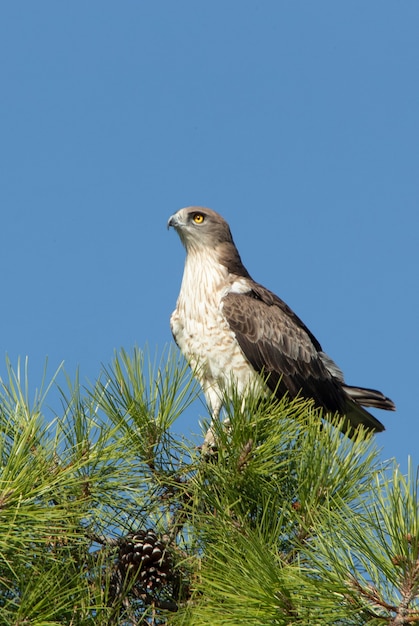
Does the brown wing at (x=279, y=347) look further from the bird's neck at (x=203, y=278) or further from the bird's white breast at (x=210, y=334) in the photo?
the bird's neck at (x=203, y=278)

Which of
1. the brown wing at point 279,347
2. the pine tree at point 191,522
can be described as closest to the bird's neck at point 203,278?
the brown wing at point 279,347

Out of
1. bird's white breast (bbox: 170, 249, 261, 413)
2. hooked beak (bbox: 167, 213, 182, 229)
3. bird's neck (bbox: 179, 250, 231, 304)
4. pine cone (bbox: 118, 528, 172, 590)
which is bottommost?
pine cone (bbox: 118, 528, 172, 590)

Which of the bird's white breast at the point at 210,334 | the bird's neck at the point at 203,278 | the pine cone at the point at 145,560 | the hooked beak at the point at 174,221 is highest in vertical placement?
the hooked beak at the point at 174,221

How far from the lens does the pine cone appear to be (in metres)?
4.00

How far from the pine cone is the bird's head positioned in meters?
4.21

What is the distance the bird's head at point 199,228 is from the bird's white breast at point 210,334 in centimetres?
47

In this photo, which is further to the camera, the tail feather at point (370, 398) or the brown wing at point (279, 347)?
the tail feather at point (370, 398)

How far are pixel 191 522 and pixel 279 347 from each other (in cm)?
329

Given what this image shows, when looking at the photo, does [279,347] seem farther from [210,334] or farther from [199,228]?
[199,228]

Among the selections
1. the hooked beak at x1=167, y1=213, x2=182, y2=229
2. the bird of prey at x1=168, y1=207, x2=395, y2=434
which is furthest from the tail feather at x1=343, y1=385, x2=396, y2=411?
the hooked beak at x1=167, y1=213, x2=182, y2=229

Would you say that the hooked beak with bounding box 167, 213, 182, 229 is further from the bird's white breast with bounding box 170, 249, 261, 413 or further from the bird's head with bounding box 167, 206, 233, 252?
the bird's white breast with bounding box 170, 249, 261, 413

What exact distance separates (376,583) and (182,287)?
15.1 ft

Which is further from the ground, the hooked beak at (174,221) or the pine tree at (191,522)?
the hooked beak at (174,221)

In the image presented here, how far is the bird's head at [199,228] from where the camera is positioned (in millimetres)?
8023
